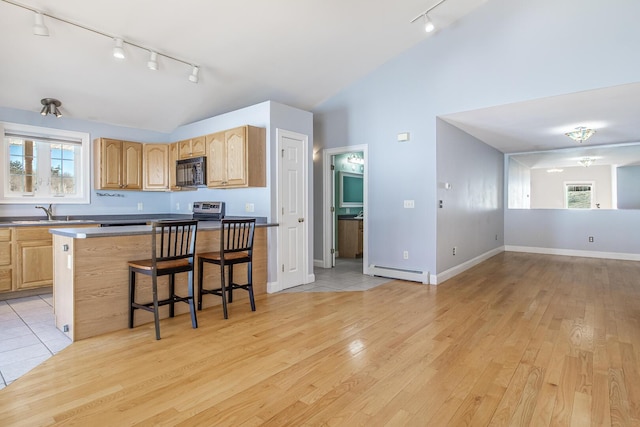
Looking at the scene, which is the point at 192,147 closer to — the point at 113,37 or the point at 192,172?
the point at 192,172

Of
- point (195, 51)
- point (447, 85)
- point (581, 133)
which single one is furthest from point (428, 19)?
point (581, 133)

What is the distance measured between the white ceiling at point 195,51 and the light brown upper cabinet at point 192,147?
20.6 inches

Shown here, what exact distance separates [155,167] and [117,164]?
535 mm

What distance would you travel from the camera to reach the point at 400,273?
5.14 metres

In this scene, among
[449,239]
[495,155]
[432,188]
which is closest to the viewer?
[432,188]

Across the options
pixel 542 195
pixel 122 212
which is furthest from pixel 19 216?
pixel 542 195

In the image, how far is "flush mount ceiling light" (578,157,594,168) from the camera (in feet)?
23.7

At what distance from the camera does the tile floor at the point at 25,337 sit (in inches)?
94.1

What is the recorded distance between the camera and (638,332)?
305 cm

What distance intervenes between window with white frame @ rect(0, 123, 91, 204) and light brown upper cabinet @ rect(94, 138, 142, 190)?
189 millimetres

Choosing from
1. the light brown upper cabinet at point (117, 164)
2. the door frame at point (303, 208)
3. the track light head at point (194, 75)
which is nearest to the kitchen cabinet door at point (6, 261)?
the light brown upper cabinet at point (117, 164)

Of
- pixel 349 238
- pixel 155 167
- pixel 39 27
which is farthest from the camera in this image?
pixel 349 238

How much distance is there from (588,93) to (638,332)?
255 centimetres

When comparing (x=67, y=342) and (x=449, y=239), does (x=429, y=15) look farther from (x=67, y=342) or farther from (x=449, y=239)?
(x=67, y=342)
